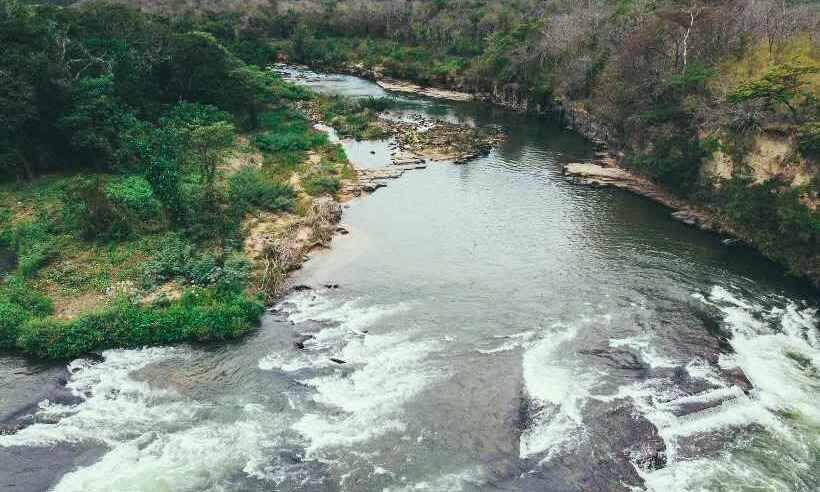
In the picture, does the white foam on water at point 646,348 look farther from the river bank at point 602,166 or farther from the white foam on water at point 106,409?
the white foam on water at point 106,409

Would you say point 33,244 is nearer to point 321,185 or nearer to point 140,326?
point 140,326

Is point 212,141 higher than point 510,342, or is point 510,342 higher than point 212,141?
point 212,141

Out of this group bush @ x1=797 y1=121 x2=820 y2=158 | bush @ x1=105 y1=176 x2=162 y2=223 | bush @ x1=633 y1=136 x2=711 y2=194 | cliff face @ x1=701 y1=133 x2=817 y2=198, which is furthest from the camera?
bush @ x1=633 y1=136 x2=711 y2=194

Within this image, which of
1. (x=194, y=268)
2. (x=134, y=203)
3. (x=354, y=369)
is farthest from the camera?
(x=134, y=203)

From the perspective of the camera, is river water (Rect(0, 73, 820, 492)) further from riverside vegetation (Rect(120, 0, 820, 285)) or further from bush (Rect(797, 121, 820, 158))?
bush (Rect(797, 121, 820, 158))

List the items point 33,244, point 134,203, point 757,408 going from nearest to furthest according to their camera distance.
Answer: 1. point 757,408
2. point 33,244
3. point 134,203

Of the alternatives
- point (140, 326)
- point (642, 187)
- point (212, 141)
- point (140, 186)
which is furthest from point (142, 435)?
point (642, 187)

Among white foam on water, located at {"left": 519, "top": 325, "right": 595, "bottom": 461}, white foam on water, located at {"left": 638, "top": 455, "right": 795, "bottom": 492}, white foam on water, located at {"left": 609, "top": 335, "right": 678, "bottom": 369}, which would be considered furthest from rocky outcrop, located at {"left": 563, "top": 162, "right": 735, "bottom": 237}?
white foam on water, located at {"left": 638, "top": 455, "right": 795, "bottom": 492}
